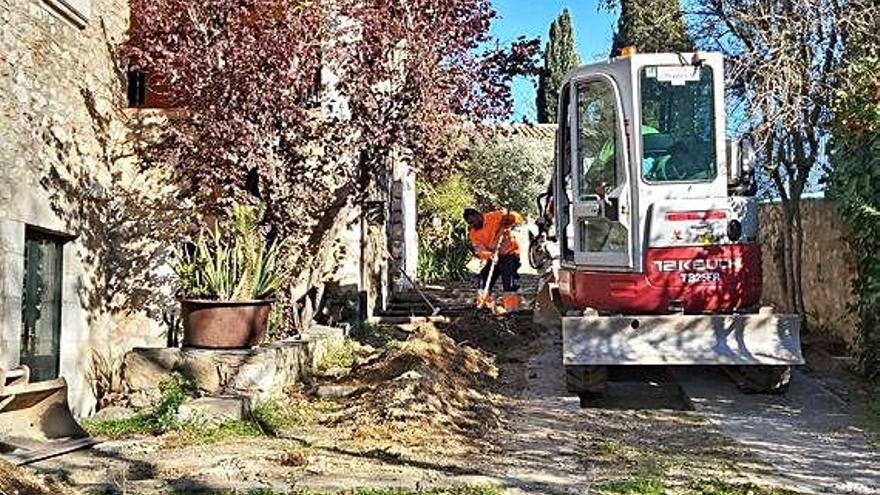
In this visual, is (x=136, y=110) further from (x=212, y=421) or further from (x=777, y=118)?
(x=777, y=118)

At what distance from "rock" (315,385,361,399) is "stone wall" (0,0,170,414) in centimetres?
226

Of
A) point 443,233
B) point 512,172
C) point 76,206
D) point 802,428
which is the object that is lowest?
point 802,428

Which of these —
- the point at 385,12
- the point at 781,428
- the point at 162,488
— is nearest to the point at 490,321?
the point at 385,12

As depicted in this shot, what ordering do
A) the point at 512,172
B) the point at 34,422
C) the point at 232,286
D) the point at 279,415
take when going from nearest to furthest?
1. the point at 34,422
2. the point at 279,415
3. the point at 232,286
4. the point at 512,172

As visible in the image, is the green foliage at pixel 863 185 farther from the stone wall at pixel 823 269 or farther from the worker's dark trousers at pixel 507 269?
the worker's dark trousers at pixel 507 269

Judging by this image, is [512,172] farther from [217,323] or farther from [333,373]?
[217,323]

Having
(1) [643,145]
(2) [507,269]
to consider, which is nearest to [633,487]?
(1) [643,145]

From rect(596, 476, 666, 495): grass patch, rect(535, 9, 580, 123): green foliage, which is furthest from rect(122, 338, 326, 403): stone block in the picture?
rect(535, 9, 580, 123): green foliage

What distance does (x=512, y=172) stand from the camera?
23906 millimetres

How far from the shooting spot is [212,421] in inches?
237

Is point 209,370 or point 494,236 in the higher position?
point 494,236

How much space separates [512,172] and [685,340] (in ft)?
56.0

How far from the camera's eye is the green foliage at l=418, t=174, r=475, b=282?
19.1 m

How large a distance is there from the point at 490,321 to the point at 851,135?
5180 millimetres
